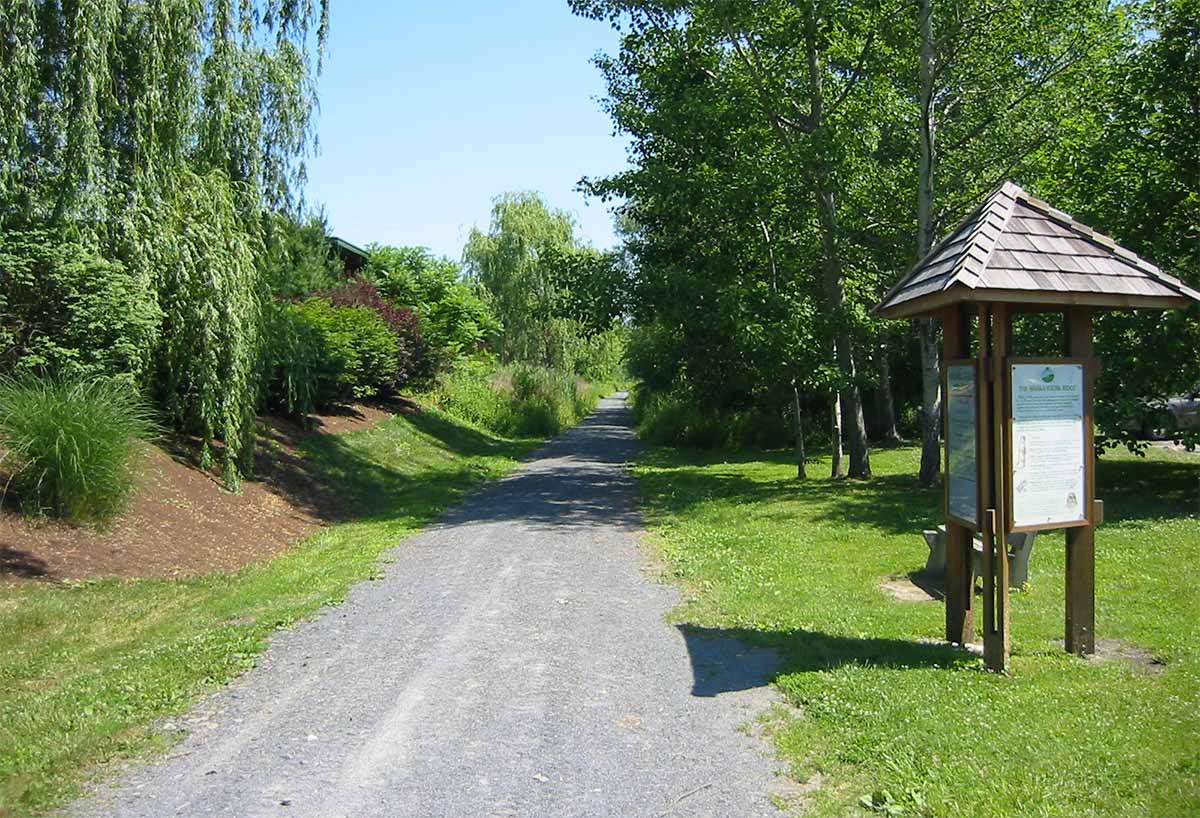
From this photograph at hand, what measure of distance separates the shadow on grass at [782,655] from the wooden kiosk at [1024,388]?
39 cm

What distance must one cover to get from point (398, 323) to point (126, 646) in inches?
764

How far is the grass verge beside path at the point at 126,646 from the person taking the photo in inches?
204

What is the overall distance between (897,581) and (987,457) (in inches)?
136

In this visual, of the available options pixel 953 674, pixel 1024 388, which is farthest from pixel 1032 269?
pixel 953 674

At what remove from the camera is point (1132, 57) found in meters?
15.8

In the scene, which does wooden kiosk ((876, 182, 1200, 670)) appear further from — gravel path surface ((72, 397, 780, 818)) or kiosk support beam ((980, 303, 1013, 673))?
gravel path surface ((72, 397, 780, 818))

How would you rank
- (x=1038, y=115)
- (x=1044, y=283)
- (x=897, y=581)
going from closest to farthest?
(x=1044, y=283) → (x=897, y=581) → (x=1038, y=115)

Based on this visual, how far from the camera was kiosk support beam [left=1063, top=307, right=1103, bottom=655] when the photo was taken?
260 inches

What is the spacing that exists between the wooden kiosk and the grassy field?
0.56 meters

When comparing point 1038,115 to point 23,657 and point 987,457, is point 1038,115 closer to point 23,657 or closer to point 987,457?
point 987,457

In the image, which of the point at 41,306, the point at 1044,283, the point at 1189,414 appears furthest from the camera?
the point at 1189,414

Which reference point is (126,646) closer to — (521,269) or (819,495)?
(819,495)

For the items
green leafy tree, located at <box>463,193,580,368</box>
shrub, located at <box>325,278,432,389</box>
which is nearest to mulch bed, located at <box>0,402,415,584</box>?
shrub, located at <box>325,278,432,389</box>

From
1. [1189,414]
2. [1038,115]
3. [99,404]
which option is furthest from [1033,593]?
[1189,414]
